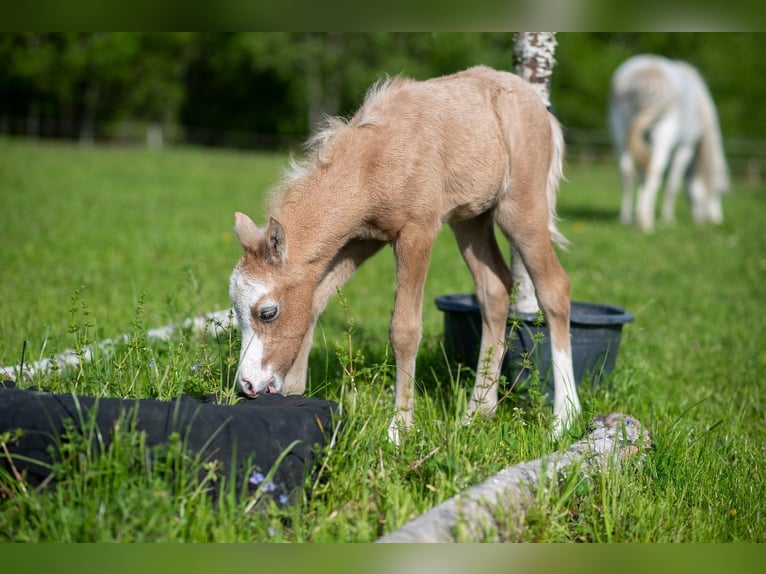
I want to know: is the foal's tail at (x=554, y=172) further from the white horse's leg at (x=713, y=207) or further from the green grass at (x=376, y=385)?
the white horse's leg at (x=713, y=207)

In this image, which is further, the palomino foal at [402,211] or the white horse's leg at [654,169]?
the white horse's leg at [654,169]

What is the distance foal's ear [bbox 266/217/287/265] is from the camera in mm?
3928

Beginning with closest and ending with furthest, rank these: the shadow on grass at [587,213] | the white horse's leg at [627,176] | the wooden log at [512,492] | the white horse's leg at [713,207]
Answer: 1. the wooden log at [512,492]
2. the white horse's leg at [627,176]
3. the shadow on grass at [587,213]
4. the white horse's leg at [713,207]

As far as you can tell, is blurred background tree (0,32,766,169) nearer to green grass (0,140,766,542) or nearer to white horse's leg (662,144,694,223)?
white horse's leg (662,144,694,223)

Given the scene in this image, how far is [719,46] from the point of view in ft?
152

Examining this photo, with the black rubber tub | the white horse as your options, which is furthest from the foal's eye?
the white horse

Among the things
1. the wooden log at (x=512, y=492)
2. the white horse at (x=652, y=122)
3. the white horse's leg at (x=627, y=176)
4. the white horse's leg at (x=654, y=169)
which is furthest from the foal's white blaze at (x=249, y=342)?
the white horse's leg at (x=627, y=176)

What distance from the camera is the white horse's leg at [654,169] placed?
44.5 ft

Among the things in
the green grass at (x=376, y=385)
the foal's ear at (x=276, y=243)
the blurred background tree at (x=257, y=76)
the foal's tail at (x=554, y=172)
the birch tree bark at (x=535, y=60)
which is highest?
the blurred background tree at (x=257, y=76)

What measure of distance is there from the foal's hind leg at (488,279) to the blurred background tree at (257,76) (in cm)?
3337

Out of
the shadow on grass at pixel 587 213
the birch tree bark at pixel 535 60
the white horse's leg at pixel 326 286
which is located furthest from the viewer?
the shadow on grass at pixel 587 213

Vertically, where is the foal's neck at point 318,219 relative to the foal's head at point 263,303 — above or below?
above

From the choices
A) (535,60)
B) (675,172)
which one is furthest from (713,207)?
(535,60)

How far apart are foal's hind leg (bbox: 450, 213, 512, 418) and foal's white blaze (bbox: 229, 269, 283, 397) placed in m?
1.44
